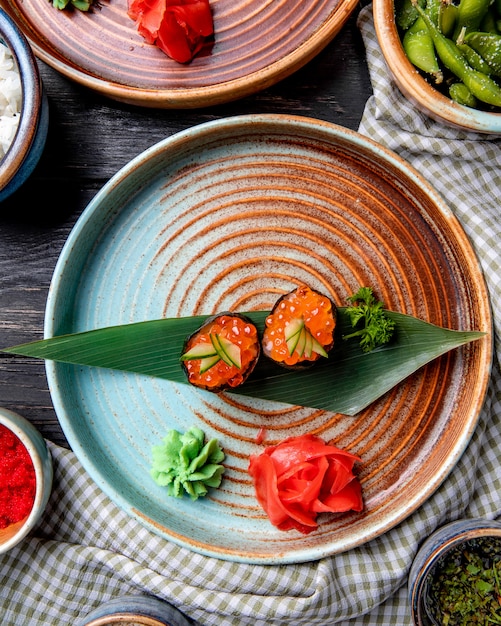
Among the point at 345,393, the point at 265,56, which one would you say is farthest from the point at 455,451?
the point at 265,56

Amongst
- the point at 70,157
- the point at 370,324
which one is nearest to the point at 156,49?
the point at 70,157

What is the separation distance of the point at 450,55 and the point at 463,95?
160 millimetres

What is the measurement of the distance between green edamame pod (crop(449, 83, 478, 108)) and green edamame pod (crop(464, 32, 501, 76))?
12 cm

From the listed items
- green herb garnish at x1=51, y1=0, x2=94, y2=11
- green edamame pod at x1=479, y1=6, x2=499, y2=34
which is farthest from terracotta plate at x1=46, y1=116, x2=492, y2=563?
green herb garnish at x1=51, y1=0, x2=94, y2=11

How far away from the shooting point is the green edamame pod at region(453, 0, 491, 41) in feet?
7.61

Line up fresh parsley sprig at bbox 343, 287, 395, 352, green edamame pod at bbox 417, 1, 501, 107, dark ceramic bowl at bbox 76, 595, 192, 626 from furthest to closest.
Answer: dark ceramic bowl at bbox 76, 595, 192, 626 → fresh parsley sprig at bbox 343, 287, 395, 352 → green edamame pod at bbox 417, 1, 501, 107

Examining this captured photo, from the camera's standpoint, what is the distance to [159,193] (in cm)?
273

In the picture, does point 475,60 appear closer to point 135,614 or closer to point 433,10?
point 433,10

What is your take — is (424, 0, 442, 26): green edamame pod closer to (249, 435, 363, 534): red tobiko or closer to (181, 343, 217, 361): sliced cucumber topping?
(181, 343, 217, 361): sliced cucumber topping

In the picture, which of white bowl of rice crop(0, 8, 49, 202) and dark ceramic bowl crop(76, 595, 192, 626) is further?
dark ceramic bowl crop(76, 595, 192, 626)

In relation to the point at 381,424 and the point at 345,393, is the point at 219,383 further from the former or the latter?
the point at 381,424

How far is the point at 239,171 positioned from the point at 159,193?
0.37 m

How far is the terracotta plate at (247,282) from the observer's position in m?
2.57

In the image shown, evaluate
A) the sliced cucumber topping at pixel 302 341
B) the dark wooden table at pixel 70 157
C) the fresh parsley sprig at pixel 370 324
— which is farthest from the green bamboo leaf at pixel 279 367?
the dark wooden table at pixel 70 157
